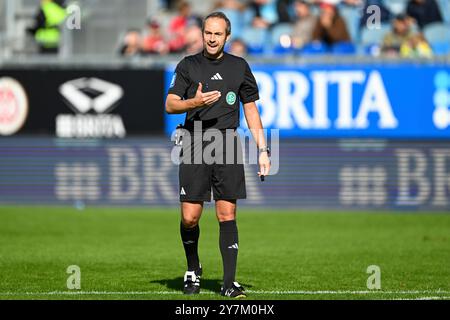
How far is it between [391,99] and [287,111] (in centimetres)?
197

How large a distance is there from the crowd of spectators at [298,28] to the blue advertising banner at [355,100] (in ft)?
1.66

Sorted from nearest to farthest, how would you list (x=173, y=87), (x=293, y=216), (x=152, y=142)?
1. (x=173, y=87)
2. (x=293, y=216)
3. (x=152, y=142)

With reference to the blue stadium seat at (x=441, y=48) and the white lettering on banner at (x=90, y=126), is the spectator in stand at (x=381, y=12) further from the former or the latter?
the white lettering on banner at (x=90, y=126)

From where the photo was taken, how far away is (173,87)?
9.44 m

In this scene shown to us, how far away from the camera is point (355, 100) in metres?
20.5

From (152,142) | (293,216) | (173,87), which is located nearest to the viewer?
(173,87)

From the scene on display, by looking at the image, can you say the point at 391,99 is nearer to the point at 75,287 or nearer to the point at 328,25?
the point at 328,25

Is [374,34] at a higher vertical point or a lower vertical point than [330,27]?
lower

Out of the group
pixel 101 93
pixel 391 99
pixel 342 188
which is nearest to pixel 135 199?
pixel 101 93

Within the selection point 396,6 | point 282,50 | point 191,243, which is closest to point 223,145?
point 191,243

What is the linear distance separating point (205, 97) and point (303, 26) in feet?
42.5

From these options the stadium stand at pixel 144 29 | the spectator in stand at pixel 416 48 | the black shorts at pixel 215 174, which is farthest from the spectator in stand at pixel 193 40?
the black shorts at pixel 215 174

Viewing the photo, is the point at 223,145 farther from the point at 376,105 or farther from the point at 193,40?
the point at 193,40

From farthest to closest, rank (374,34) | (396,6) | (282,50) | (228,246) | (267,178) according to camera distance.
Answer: (396,6)
(374,34)
(282,50)
(267,178)
(228,246)
